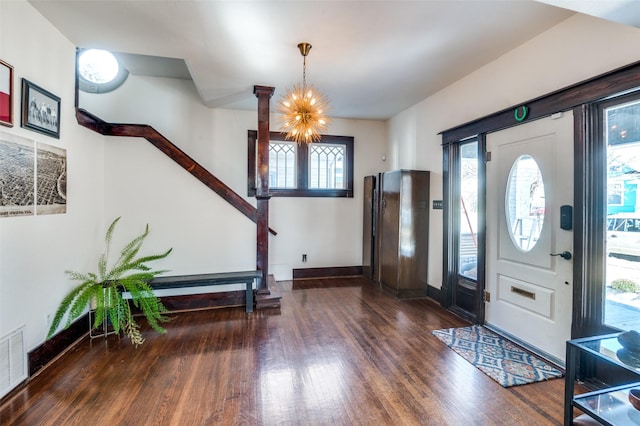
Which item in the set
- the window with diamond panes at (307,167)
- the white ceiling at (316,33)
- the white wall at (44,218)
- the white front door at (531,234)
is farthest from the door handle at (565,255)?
the white wall at (44,218)

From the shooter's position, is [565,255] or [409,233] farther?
[409,233]

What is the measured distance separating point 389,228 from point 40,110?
412 cm

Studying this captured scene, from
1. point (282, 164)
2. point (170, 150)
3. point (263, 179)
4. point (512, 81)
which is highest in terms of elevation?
point (512, 81)

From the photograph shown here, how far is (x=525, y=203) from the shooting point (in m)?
2.88

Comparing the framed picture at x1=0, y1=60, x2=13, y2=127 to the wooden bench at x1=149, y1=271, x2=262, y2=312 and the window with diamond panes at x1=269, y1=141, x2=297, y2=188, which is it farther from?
the window with diamond panes at x1=269, y1=141, x2=297, y2=188

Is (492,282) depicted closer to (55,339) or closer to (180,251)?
(180,251)

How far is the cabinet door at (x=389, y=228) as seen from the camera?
14.4 ft

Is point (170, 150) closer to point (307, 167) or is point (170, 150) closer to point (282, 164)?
point (282, 164)

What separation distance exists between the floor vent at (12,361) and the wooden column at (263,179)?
7.28ft

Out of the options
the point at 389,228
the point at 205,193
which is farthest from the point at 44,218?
the point at 389,228

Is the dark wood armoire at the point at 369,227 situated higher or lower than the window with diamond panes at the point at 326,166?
lower

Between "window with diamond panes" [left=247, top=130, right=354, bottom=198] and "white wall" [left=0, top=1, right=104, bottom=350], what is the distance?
8.03ft

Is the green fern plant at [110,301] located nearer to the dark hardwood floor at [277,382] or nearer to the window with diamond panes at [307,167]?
the dark hardwood floor at [277,382]

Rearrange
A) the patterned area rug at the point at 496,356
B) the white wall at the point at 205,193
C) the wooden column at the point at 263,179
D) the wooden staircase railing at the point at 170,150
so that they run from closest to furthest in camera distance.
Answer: the patterned area rug at the point at 496,356
the wooden staircase railing at the point at 170,150
the white wall at the point at 205,193
the wooden column at the point at 263,179
